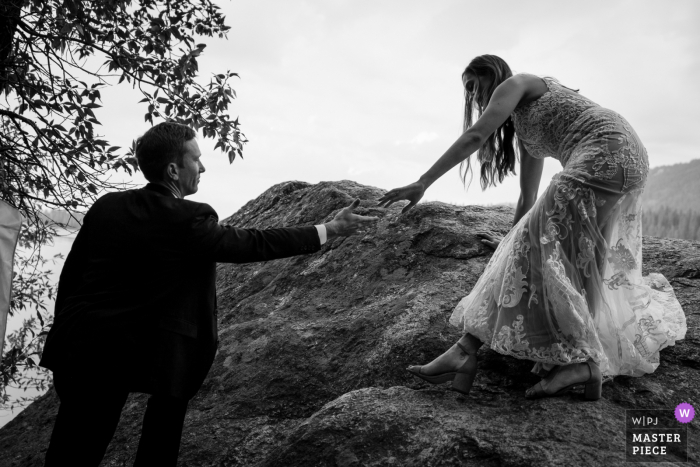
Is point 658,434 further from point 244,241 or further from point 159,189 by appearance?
point 159,189

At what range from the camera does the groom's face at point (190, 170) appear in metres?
3.00

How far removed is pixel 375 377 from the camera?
149 inches

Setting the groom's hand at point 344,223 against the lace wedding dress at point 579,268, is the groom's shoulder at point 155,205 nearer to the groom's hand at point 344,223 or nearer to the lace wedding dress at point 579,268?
the groom's hand at point 344,223

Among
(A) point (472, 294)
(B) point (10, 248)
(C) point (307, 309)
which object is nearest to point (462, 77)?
(A) point (472, 294)

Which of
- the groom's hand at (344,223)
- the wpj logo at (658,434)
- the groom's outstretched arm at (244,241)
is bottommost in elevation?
the wpj logo at (658,434)

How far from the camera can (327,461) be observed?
3.02 metres

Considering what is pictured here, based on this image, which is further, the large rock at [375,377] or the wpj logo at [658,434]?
the large rock at [375,377]

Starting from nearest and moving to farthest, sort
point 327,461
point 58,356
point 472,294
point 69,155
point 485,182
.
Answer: point 58,356
point 327,461
point 472,294
point 485,182
point 69,155

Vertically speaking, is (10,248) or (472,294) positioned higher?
(10,248)

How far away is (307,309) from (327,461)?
176cm

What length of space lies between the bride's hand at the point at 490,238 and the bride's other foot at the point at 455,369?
160cm

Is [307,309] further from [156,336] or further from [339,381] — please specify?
[156,336]

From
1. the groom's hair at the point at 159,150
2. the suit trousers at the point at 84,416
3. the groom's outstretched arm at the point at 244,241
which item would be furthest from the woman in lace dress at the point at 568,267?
the suit trousers at the point at 84,416

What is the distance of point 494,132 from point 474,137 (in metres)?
0.56
